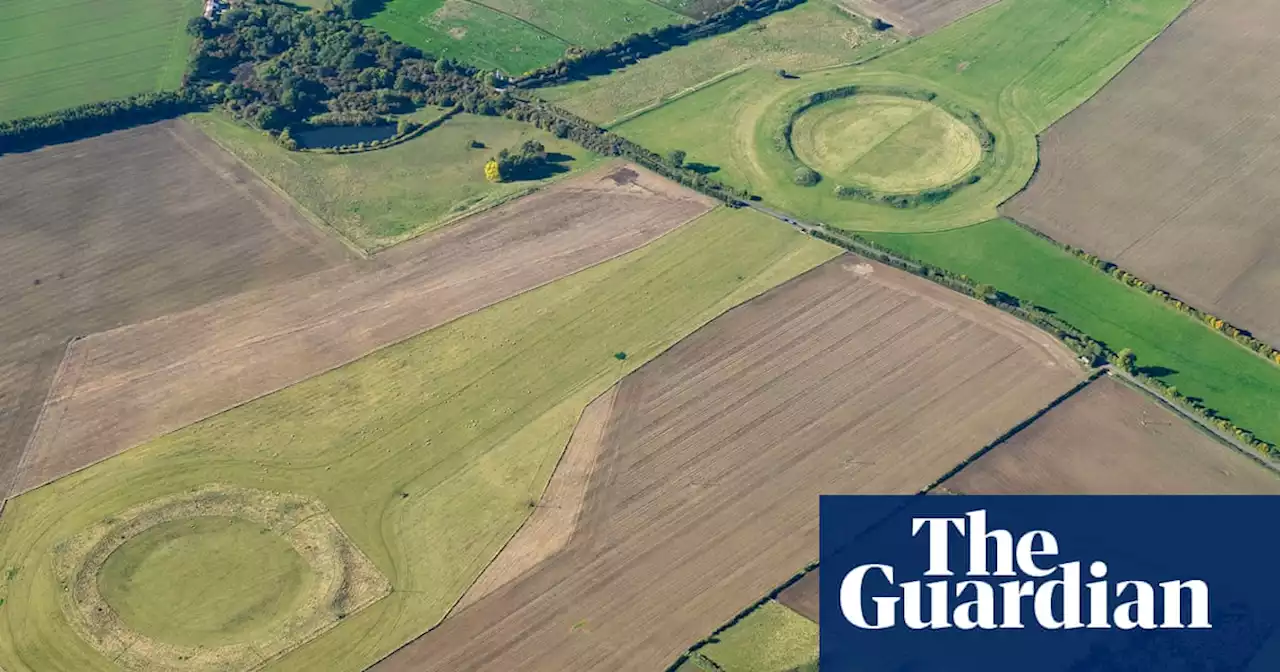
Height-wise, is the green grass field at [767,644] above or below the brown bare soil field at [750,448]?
below

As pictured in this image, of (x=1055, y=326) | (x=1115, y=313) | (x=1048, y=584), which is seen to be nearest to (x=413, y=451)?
(x=1048, y=584)

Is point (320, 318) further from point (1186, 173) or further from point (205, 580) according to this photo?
point (1186, 173)

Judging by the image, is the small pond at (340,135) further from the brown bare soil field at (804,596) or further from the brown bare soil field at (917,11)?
the brown bare soil field at (804,596)

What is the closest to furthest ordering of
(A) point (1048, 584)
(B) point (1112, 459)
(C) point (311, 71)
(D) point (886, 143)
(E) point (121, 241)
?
(A) point (1048, 584)
(B) point (1112, 459)
(E) point (121, 241)
(D) point (886, 143)
(C) point (311, 71)

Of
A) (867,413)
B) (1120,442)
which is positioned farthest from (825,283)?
(1120,442)

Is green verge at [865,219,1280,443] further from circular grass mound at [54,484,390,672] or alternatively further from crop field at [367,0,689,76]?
circular grass mound at [54,484,390,672]

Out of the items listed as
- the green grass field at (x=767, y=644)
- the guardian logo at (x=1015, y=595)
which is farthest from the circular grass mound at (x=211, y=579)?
the guardian logo at (x=1015, y=595)

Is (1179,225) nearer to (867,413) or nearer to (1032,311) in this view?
(1032,311)
